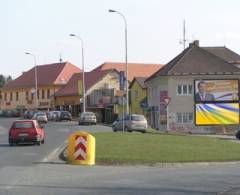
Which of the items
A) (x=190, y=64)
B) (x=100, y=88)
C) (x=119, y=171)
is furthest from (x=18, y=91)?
(x=119, y=171)

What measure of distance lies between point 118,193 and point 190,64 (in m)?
59.0

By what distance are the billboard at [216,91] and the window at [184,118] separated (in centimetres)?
173

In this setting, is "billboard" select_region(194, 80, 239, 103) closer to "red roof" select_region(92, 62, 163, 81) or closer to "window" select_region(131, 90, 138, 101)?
"window" select_region(131, 90, 138, 101)

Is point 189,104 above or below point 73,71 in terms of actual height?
below

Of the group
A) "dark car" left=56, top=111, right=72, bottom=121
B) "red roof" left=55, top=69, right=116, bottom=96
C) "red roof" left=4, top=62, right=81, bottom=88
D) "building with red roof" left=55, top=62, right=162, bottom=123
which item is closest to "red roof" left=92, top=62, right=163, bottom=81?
"building with red roof" left=55, top=62, right=162, bottom=123

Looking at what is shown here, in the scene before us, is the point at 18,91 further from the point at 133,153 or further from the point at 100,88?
the point at 133,153

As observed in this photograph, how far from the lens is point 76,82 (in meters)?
118

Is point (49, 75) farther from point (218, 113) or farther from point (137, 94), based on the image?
point (218, 113)

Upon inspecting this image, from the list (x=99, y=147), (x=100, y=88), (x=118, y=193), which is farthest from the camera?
(x=100, y=88)

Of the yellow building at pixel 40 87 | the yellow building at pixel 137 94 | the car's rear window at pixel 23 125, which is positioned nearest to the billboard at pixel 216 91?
the yellow building at pixel 137 94

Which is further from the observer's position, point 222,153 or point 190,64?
point 190,64

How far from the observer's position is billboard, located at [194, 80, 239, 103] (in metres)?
70.5

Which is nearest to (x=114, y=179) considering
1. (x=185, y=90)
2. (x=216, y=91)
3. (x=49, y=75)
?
(x=216, y=91)

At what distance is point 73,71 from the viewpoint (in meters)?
128
